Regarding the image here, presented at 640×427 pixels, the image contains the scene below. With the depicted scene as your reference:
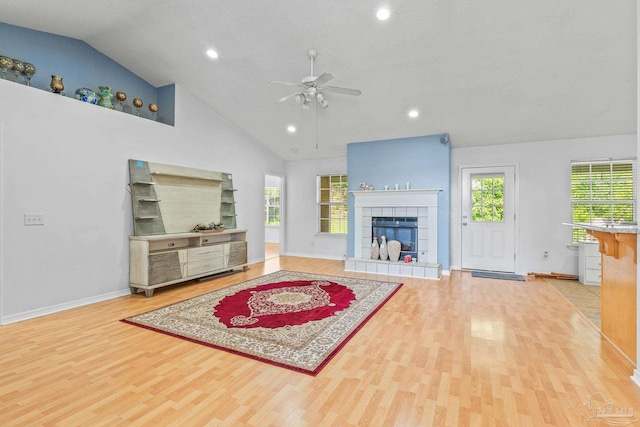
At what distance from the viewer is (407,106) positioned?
4902 mm

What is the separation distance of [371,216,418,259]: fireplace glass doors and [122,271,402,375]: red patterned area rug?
128cm

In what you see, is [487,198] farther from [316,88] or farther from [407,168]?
[316,88]

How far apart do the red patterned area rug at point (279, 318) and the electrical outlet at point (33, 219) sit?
4.91ft

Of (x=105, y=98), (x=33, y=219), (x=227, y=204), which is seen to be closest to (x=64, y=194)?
(x=33, y=219)

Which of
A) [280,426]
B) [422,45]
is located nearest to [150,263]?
[280,426]

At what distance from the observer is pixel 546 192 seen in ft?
17.8

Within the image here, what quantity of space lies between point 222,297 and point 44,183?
7.93 ft

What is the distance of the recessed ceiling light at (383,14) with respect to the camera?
3.15 m

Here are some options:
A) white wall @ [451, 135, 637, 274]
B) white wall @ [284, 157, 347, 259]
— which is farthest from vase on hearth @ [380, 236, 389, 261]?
white wall @ [451, 135, 637, 274]

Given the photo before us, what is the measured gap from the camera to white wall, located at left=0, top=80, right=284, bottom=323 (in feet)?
10.6

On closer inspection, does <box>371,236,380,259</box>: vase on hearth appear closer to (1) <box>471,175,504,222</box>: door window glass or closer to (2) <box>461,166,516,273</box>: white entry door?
(2) <box>461,166,516,273</box>: white entry door

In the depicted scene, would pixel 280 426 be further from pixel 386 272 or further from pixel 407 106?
pixel 407 106

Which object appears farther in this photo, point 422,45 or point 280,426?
point 422,45

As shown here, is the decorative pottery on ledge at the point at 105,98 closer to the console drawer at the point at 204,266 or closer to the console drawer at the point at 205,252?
the console drawer at the point at 205,252
